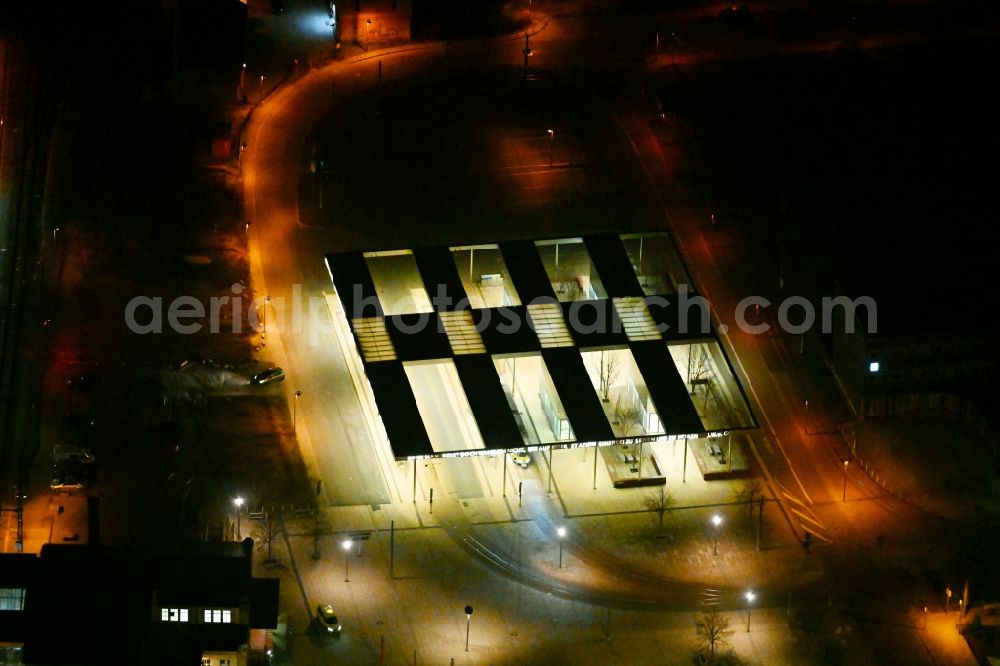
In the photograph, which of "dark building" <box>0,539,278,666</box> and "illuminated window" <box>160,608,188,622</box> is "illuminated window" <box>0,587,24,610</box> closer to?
"dark building" <box>0,539,278,666</box>

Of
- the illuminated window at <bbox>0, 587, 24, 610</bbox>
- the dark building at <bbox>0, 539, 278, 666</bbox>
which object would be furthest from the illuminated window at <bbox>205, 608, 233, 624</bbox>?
the illuminated window at <bbox>0, 587, 24, 610</bbox>

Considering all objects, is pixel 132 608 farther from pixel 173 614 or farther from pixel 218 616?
pixel 218 616

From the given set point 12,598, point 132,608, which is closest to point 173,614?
point 132,608

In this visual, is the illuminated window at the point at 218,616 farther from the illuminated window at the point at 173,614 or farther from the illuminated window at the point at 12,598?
the illuminated window at the point at 12,598

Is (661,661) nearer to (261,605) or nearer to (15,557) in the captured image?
(261,605)

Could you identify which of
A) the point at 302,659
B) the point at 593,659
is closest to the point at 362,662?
the point at 302,659
